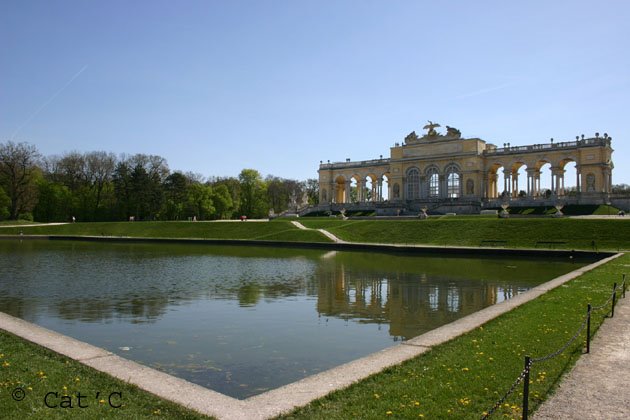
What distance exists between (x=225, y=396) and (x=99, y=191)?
93.3 m

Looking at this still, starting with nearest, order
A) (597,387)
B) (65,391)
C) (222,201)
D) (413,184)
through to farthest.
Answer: (65,391)
(597,387)
(413,184)
(222,201)

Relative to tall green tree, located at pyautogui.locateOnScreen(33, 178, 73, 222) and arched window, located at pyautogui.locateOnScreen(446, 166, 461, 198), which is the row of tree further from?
arched window, located at pyautogui.locateOnScreen(446, 166, 461, 198)

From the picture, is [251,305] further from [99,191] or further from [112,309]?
[99,191]

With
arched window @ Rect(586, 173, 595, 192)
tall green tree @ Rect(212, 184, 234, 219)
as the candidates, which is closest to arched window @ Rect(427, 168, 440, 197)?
arched window @ Rect(586, 173, 595, 192)

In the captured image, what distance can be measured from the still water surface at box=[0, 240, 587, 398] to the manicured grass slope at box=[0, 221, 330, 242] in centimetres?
2028

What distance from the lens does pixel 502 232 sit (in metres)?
42.6

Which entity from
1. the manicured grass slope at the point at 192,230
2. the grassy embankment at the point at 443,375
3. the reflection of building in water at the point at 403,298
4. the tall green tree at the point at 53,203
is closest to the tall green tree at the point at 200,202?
the tall green tree at the point at 53,203

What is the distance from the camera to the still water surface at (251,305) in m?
10.9

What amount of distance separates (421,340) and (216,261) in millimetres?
23369

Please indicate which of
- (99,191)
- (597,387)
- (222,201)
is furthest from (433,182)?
(597,387)

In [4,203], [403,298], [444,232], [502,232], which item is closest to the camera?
[403,298]

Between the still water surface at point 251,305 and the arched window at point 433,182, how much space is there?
54.6 metres

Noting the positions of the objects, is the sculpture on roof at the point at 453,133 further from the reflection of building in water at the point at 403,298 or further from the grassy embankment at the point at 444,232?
the reflection of building in water at the point at 403,298

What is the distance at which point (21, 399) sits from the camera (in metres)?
6.76
